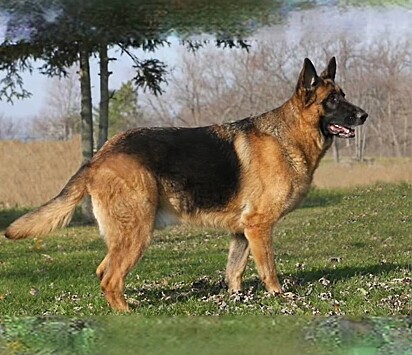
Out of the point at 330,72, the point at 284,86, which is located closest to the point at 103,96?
the point at 284,86

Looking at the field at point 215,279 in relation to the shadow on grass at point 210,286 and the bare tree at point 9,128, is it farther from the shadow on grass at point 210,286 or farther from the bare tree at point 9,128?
the bare tree at point 9,128

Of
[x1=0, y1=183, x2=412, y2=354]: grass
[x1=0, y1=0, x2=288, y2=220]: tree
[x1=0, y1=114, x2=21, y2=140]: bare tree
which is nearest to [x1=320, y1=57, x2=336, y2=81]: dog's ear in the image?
[x1=0, y1=0, x2=288, y2=220]: tree

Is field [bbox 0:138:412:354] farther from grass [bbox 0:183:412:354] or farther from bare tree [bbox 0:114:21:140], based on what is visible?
bare tree [bbox 0:114:21:140]

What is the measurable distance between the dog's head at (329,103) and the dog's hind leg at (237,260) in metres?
0.88

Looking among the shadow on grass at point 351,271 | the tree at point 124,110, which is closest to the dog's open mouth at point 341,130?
the shadow on grass at point 351,271

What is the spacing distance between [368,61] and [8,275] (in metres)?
2.54

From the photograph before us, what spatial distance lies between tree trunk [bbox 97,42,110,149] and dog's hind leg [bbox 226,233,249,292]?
105 centimetres

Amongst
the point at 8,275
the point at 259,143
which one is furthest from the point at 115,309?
the point at 259,143

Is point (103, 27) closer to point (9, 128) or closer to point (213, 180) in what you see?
point (9, 128)

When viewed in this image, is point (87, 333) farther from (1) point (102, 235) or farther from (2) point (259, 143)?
(2) point (259, 143)

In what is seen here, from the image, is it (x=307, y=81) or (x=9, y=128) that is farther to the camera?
(x=307, y=81)

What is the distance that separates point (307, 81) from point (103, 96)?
3.86 feet

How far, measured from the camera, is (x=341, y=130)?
4324 mm

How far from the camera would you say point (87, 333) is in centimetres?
322
